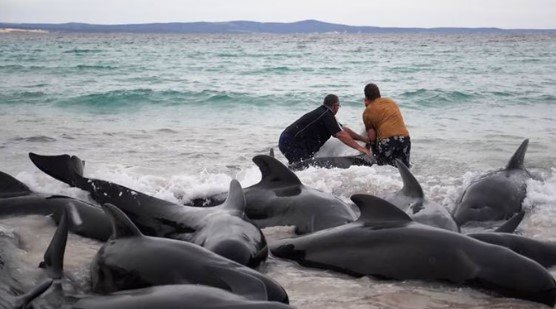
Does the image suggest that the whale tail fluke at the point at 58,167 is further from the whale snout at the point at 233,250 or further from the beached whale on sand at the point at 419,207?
the beached whale on sand at the point at 419,207

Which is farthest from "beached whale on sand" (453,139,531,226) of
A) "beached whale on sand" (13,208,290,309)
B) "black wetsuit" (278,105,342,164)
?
"beached whale on sand" (13,208,290,309)

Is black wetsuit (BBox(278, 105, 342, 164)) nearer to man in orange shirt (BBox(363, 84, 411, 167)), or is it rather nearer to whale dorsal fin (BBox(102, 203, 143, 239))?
man in orange shirt (BBox(363, 84, 411, 167))

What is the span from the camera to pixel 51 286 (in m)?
4.40

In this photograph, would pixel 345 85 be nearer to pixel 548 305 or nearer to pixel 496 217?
pixel 496 217

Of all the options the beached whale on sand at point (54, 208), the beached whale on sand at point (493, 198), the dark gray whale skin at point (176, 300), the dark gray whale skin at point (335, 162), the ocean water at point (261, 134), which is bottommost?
the ocean water at point (261, 134)

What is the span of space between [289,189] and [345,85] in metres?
25.7

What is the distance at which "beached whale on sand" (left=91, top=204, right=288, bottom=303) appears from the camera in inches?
157

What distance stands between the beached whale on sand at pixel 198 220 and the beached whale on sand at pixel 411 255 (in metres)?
0.52

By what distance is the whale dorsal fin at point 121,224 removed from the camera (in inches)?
181

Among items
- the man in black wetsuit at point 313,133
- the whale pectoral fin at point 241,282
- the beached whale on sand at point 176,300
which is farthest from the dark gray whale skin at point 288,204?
the man in black wetsuit at point 313,133

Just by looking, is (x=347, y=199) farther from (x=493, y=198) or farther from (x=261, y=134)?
(x=261, y=134)

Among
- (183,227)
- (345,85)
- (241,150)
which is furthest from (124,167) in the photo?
(345,85)

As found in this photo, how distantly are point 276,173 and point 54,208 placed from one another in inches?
87.2

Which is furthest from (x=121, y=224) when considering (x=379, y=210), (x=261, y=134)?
(x=261, y=134)
